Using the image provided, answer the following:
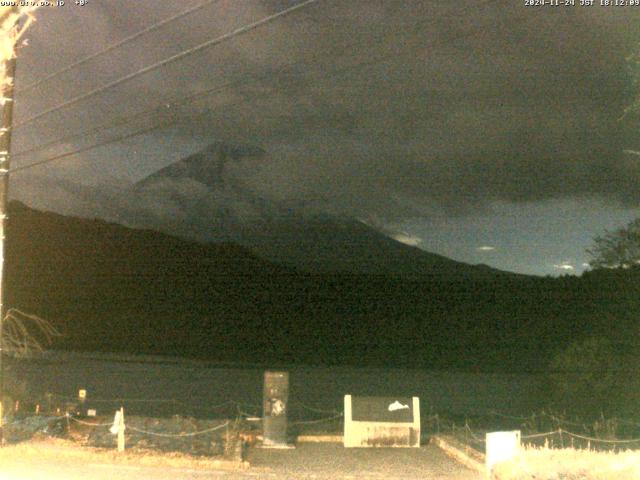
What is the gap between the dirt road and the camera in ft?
45.1

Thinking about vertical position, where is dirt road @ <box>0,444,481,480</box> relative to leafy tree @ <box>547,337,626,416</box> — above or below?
below

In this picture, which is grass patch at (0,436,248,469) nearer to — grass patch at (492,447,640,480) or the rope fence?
A: the rope fence

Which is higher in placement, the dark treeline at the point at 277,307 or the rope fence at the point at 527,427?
the dark treeline at the point at 277,307

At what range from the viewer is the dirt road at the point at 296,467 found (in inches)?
541

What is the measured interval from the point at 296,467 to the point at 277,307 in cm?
11407

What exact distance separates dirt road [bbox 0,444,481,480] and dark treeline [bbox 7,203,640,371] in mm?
30042

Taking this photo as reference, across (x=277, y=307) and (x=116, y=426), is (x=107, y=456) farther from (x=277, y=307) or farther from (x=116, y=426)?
(x=277, y=307)

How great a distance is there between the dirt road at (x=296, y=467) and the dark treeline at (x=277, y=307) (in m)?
30.0

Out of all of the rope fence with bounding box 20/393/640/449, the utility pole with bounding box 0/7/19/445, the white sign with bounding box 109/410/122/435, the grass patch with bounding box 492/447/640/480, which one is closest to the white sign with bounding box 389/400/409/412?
the rope fence with bounding box 20/393/640/449

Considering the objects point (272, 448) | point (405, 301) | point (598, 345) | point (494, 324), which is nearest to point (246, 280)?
point (405, 301)

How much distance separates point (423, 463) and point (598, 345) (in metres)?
20.6

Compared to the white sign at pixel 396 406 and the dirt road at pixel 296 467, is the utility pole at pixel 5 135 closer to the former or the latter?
the dirt road at pixel 296 467

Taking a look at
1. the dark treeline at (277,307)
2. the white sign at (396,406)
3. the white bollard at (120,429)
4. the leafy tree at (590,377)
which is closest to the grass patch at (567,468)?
the white bollard at (120,429)

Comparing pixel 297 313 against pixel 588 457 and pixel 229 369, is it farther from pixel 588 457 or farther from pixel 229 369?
pixel 588 457
